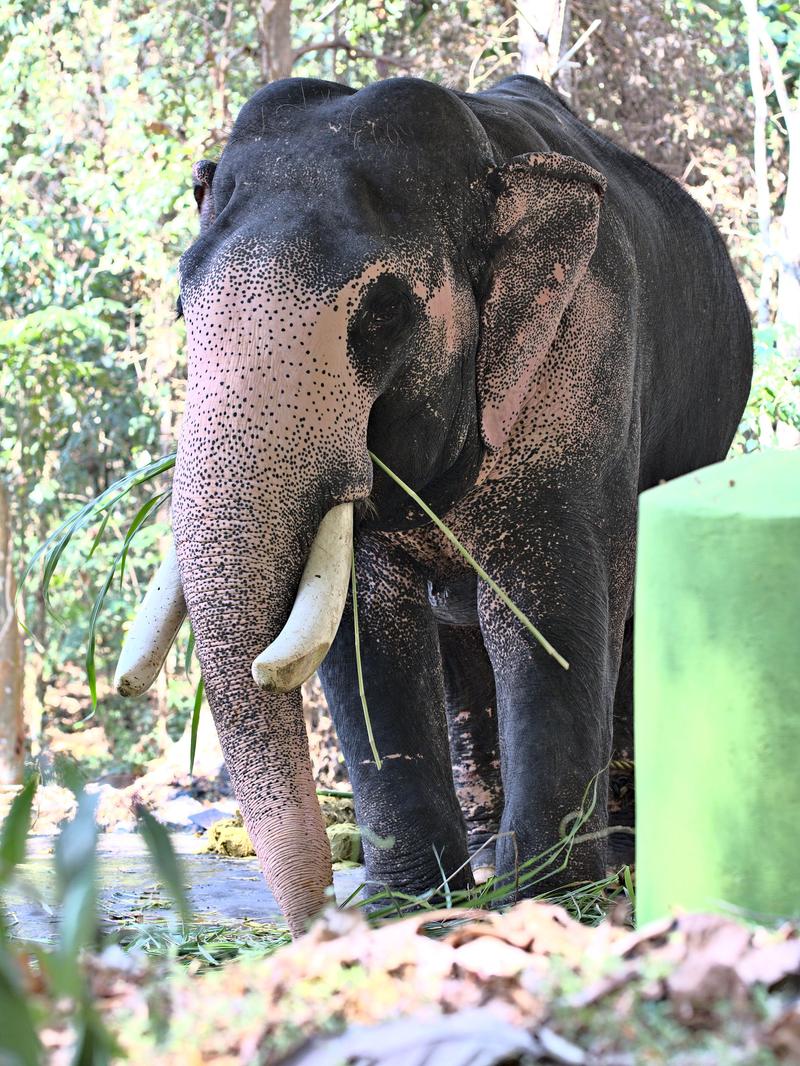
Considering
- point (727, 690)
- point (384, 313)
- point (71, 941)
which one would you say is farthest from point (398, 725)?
point (71, 941)

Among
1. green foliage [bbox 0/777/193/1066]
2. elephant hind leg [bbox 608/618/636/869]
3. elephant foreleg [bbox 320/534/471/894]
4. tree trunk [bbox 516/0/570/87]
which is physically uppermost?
tree trunk [bbox 516/0/570/87]

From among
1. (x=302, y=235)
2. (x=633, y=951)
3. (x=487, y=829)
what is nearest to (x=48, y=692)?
(x=487, y=829)

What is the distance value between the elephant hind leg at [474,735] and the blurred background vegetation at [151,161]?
3299 mm

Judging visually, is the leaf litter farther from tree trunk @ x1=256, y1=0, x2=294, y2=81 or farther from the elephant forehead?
tree trunk @ x1=256, y1=0, x2=294, y2=81

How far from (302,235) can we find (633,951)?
1781 millimetres

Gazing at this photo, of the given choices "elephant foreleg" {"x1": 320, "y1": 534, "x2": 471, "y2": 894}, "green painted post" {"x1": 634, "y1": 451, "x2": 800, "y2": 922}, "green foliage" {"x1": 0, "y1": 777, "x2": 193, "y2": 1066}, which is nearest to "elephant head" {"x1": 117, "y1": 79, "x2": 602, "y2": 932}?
"elephant foreleg" {"x1": 320, "y1": 534, "x2": 471, "y2": 894}

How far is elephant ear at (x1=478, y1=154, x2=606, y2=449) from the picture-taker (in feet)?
11.6

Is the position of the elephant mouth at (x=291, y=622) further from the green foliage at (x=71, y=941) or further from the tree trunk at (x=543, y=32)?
the tree trunk at (x=543, y=32)

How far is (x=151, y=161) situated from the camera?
912 centimetres

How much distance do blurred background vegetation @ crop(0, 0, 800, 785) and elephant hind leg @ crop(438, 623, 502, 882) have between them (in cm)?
330

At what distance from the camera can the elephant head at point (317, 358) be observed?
2875 millimetres

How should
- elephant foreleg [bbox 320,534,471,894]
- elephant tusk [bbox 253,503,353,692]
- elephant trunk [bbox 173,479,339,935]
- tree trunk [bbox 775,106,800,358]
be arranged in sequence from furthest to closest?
tree trunk [bbox 775,106,800,358] < elephant foreleg [bbox 320,534,471,894] < elephant trunk [bbox 173,479,339,935] < elephant tusk [bbox 253,503,353,692]

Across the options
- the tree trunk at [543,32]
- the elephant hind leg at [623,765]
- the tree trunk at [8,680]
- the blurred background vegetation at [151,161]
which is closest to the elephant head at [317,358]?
the elephant hind leg at [623,765]

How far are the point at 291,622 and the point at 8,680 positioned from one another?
678 centimetres
